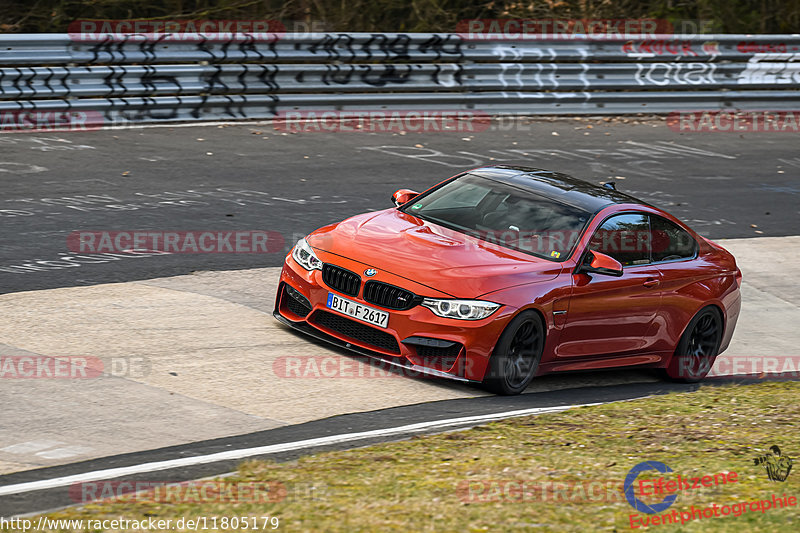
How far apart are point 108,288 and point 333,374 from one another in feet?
8.83

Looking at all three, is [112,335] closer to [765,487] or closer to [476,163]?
[765,487]

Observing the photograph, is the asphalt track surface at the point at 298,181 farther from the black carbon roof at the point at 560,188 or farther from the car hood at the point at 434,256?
the black carbon roof at the point at 560,188

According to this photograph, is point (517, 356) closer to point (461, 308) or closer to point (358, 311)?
point (461, 308)

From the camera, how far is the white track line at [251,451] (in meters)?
5.63

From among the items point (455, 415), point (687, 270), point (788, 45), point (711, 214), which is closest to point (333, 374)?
point (455, 415)

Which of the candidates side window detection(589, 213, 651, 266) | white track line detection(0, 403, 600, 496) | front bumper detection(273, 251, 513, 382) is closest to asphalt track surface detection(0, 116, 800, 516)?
white track line detection(0, 403, 600, 496)

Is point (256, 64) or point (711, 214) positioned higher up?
point (256, 64)

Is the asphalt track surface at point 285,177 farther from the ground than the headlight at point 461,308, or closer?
closer

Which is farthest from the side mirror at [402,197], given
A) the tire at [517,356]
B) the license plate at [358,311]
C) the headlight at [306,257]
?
the tire at [517,356]

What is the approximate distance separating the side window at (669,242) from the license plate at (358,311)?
261cm

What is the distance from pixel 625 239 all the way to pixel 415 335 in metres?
2.20

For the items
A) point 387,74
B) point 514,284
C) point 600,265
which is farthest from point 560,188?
point 387,74

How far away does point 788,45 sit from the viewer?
23.5m

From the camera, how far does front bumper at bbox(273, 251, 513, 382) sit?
8.04m
